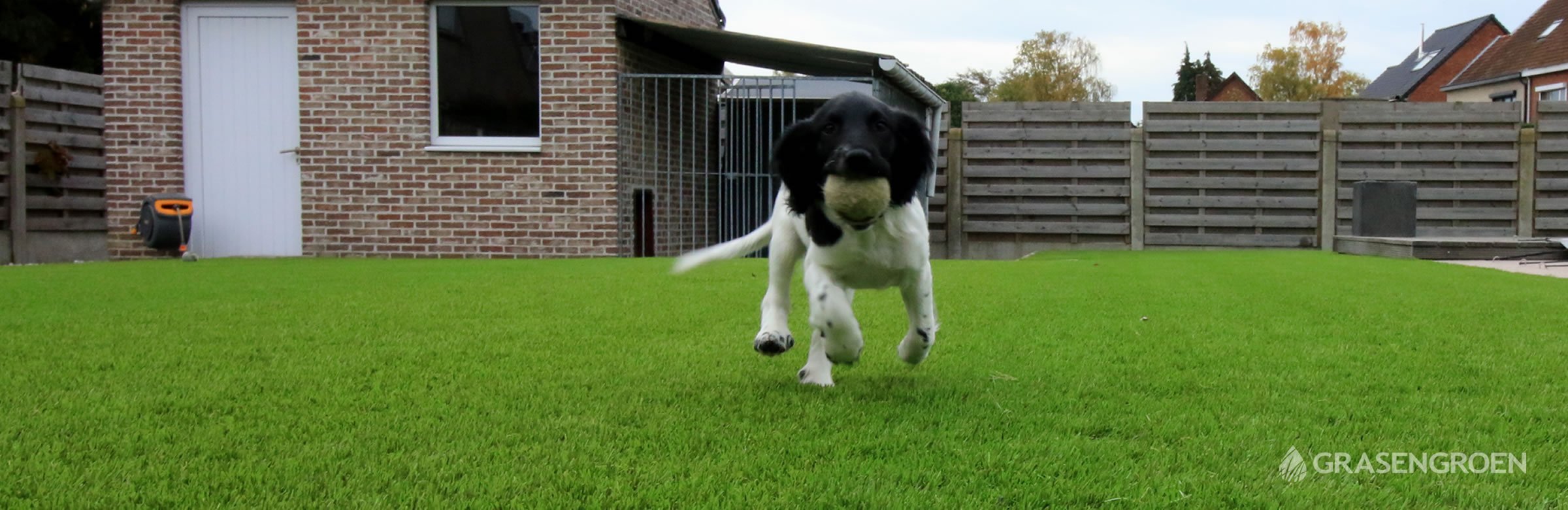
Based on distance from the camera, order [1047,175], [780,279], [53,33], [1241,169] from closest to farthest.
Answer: [780,279] → [1241,169] → [1047,175] → [53,33]

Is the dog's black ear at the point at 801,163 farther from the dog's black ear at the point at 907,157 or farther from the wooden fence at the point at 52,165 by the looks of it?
the wooden fence at the point at 52,165

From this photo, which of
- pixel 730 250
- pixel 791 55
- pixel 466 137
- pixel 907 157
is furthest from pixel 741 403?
pixel 466 137

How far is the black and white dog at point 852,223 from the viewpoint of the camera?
9.66 feet

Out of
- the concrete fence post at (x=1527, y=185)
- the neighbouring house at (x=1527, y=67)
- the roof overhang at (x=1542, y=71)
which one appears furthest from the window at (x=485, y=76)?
the roof overhang at (x=1542, y=71)

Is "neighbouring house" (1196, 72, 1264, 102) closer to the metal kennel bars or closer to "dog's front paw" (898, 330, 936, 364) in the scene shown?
the metal kennel bars

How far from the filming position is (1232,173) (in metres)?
14.0

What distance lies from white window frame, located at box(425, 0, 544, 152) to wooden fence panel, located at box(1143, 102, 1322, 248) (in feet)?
24.6

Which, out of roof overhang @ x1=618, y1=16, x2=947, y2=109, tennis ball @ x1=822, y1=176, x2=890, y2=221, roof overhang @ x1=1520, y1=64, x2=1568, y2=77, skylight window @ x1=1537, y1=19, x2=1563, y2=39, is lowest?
tennis ball @ x1=822, y1=176, x2=890, y2=221

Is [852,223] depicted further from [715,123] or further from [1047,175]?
[1047,175]

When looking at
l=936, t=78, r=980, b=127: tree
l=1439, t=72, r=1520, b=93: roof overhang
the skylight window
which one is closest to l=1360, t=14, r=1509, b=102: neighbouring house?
l=1439, t=72, r=1520, b=93: roof overhang

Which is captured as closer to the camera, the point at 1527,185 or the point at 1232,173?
the point at 1527,185

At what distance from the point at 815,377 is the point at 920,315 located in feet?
1.17

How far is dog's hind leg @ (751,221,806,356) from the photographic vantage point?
3369mm

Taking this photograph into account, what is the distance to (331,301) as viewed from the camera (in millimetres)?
5668
